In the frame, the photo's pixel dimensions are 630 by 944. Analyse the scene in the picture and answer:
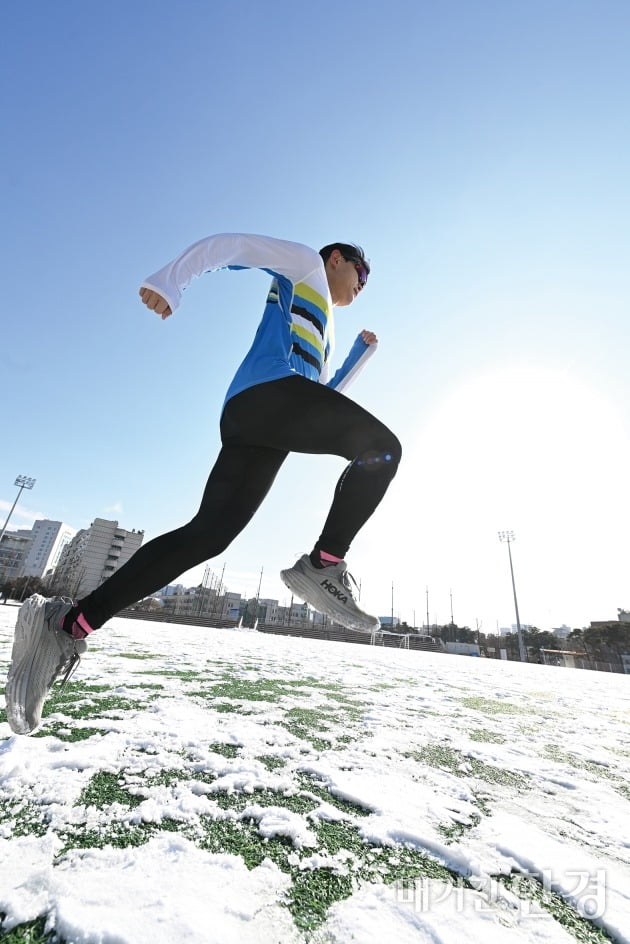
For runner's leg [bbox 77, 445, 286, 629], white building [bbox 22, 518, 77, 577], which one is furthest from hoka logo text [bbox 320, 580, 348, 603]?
white building [bbox 22, 518, 77, 577]

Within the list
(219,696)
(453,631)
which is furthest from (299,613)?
(219,696)

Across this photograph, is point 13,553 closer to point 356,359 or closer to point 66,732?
point 66,732

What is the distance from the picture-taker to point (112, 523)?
230ft

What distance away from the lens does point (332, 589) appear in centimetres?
158

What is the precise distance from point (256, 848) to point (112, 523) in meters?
77.9

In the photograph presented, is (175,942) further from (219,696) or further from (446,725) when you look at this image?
(446,725)

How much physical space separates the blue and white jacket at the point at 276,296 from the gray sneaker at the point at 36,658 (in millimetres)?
1095

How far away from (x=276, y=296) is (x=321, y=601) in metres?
1.36

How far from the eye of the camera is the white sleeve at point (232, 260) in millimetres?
1570

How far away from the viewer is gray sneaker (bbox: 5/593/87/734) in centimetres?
137

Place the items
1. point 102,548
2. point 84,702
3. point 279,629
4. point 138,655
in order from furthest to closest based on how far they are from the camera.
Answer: point 102,548, point 279,629, point 138,655, point 84,702

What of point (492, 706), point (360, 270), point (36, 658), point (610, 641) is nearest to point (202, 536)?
point (36, 658)

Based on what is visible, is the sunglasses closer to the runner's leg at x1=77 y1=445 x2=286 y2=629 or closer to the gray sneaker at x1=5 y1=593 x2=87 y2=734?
the runner's leg at x1=77 y1=445 x2=286 y2=629

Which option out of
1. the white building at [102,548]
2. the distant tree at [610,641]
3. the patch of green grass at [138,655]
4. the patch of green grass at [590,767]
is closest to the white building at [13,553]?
the white building at [102,548]
